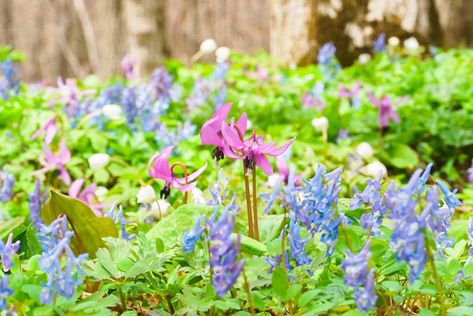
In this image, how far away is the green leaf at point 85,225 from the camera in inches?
79.7

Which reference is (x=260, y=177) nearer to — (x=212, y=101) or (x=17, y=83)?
(x=212, y=101)

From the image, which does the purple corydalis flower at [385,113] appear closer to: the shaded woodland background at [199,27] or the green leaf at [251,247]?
the shaded woodland background at [199,27]

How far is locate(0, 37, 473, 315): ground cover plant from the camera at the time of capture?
56.0 inches

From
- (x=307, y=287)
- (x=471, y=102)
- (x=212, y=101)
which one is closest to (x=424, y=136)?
(x=471, y=102)

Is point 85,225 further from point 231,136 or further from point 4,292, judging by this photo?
point 4,292

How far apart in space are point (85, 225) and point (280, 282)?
0.74 meters

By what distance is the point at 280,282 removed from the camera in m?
1.48

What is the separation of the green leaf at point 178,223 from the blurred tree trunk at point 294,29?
4471mm

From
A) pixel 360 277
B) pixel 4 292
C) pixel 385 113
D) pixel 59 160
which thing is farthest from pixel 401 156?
pixel 4 292

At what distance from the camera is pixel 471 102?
4.44 meters

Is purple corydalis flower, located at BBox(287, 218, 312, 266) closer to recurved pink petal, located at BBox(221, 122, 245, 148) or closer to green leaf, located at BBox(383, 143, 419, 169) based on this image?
recurved pink petal, located at BBox(221, 122, 245, 148)

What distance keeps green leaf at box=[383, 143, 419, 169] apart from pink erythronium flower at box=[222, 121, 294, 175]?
2338mm

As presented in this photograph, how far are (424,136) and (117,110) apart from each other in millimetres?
1880

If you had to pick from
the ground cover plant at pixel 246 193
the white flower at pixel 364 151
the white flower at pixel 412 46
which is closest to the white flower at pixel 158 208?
the ground cover plant at pixel 246 193
